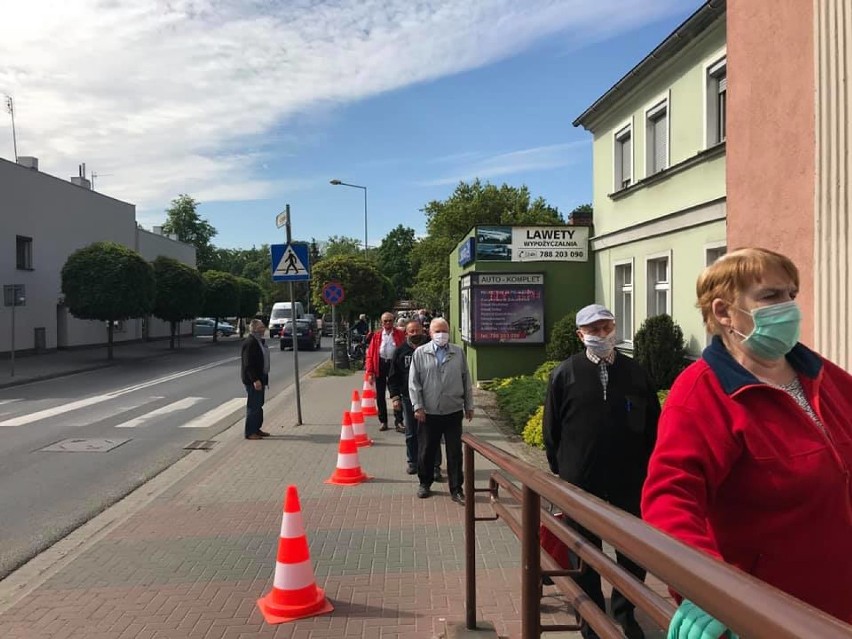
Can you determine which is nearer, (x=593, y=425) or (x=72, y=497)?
(x=593, y=425)

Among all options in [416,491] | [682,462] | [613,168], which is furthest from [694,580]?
[613,168]

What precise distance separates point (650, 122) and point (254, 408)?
8.68 metres

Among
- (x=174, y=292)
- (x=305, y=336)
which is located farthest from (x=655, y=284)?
(x=174, y=292)

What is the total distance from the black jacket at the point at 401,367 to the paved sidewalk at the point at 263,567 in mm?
1259

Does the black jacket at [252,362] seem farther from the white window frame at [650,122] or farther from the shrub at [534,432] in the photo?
the white window frame at [650,122]

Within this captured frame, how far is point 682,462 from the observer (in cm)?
173

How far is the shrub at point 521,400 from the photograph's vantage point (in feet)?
34.1

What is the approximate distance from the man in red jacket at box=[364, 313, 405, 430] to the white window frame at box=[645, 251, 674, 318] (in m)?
4.56

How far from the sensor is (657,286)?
41.2ft

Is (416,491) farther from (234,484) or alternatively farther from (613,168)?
(613,168)

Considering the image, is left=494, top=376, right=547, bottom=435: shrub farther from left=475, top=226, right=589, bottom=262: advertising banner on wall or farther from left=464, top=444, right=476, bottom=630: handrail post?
left=464, top=444, right=476, bottom=630: handrail post

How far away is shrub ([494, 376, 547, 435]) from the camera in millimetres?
10383

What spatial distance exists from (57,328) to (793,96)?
109 feet

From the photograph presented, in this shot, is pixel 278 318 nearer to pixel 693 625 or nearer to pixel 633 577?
pixel 633 577
